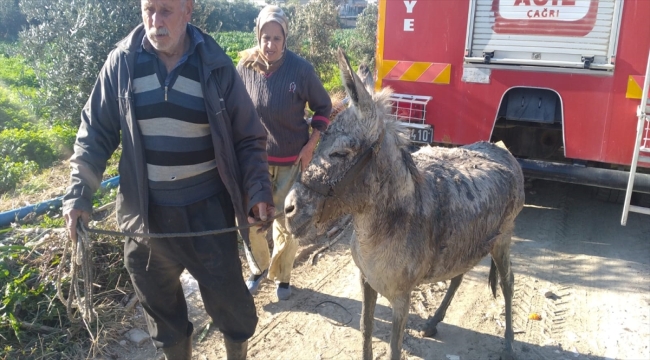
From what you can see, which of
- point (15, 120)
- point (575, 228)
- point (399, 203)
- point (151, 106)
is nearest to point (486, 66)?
point (575, 228)

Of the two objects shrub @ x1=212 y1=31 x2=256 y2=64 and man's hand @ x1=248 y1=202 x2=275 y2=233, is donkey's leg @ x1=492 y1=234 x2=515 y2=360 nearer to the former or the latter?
man's hand @ x1=248 y1=202 x2=275 y2=233

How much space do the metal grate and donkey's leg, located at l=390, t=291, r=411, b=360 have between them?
11.6 feet

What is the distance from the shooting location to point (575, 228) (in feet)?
19.9

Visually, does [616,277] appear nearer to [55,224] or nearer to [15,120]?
[55,224]

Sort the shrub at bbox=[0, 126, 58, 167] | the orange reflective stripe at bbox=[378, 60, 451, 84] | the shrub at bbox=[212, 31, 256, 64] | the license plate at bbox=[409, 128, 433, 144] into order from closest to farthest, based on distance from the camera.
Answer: the orange reflective stripe at bbox=[378, 60, 451, 84]
the license plate at bbox=[409, 128, 433, 144]
the shrub at bbox=[0, 126, 58, 167]
the shrub at bbox=[212, 31, 256, 64]

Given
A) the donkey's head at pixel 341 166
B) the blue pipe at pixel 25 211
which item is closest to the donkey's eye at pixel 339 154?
the donkey's head at pixel 341 166

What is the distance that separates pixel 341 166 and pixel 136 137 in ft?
3.54

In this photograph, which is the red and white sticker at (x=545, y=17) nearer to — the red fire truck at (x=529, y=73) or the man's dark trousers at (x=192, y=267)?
the red fire truck at (x=529, y=73)

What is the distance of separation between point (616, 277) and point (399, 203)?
3372 millimetres

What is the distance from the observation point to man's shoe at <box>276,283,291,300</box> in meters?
4.55

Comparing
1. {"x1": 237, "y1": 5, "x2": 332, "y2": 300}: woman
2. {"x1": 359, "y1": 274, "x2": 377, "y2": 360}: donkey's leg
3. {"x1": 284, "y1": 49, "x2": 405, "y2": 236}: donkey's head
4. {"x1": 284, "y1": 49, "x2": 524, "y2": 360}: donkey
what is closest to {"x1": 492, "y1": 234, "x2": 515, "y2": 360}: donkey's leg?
{"x1": 284, "y1": 49, "x2": 524, "y2": 360}: donkey

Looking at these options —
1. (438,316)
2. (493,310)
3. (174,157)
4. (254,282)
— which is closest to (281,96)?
(174,157)

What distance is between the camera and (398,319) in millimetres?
3088

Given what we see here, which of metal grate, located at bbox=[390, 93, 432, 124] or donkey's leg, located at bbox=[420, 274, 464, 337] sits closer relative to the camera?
donkey's leg, located at bbox=[420, 274, 464, 337]
